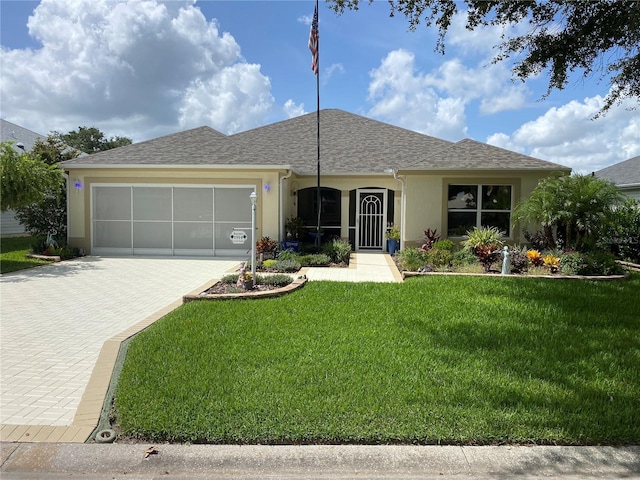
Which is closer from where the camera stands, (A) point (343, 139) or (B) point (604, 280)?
(B) point (604, 280)

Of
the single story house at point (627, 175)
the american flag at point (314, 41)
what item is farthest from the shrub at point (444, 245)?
the single story house at point (627, 175)

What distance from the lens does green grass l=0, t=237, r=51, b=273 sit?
41.4 ft

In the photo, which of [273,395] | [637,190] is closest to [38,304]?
[273,395]

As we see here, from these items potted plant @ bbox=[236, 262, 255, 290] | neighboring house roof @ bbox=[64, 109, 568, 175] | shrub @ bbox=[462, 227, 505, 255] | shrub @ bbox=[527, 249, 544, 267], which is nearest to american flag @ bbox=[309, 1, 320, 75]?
neighboring house roof @ bbox=[64, 109, 568, 175]

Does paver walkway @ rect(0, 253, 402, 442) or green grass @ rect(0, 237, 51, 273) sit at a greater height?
green grass @ rect(0, 237, 51, 273)

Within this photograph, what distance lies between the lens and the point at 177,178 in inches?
596

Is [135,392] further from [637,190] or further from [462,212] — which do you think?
[637,190]

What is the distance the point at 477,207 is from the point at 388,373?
1122cm

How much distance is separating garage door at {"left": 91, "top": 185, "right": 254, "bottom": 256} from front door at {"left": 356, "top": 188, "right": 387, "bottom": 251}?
4438 mm

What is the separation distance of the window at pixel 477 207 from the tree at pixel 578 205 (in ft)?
7.88

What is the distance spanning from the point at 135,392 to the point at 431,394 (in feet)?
9.90

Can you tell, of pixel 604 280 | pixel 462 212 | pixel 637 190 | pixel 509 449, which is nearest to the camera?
pixel 509 449

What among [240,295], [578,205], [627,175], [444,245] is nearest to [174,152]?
[240,295]

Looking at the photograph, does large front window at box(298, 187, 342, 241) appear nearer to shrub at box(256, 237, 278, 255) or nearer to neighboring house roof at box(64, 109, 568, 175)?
neighboring house roof at box(64, 109, 568, 175)
